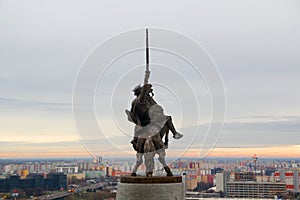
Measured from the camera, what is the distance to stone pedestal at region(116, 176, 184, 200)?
27.3 ft

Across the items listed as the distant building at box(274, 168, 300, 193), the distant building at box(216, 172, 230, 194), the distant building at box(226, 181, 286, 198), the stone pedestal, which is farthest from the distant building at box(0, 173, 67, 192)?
the stone pedestal

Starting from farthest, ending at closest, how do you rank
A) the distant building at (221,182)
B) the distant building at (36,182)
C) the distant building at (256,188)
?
the distant building at (256,188) → the distant building at (36,182) → the distant building at (221,182)

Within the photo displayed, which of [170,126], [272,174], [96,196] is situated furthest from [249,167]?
[170,126]

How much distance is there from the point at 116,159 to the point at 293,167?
3745 centimetres

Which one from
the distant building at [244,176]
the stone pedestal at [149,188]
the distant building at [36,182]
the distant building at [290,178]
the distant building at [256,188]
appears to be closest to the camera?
the stone pedestal at [149,188]

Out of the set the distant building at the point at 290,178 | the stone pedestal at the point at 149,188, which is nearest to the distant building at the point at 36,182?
the distant building at the point at 290,178

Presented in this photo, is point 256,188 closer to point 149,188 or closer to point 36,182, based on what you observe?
point 36,182

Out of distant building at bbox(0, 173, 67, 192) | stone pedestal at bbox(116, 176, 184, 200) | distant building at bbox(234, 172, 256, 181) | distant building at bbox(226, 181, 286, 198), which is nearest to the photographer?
stone pedestal at bbox(116, 176, 184, 200)

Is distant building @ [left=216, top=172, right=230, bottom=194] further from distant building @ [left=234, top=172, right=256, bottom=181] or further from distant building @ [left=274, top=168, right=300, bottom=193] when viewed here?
distant building @ [left=234, top=172, right=256, bottom=181]

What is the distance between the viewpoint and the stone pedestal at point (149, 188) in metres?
8.34

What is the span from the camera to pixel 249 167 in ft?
146

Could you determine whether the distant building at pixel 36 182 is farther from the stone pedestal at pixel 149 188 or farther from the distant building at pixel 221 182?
the stone pedestal at pixel 149 188

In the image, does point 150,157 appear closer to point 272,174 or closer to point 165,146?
point 165,146

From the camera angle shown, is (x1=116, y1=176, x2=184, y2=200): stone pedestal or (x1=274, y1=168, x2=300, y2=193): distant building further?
(x1=274, y1=168, x2=300, y2=193): distant building
